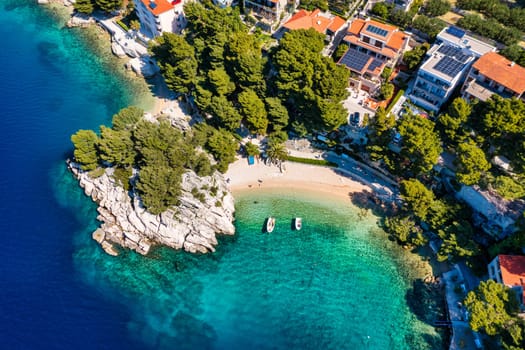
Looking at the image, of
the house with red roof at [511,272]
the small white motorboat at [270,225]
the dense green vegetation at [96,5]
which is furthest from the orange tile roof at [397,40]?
the dense green vegetation at [96,5]

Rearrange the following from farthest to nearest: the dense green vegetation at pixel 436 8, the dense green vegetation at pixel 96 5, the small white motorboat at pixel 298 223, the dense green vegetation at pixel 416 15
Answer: the dense green vegetation at pixel 96 5 → the dense green vegetation at pixel 436 8 → the dense green vegetation at pixel 416 15 → the small white motorboat at pixel 298 223

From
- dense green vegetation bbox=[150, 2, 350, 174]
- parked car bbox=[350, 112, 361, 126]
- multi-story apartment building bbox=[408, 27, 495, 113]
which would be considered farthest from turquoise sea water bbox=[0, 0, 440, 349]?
multi-story apartment building bbox=[408, 27, 495, 113]

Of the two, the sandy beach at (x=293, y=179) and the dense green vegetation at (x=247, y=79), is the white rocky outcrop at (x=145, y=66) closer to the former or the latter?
the dense green vegetation at (x=247, y=79)

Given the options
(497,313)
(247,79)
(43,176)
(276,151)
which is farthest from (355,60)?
(43,176)

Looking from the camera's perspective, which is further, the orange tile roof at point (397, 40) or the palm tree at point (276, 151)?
the orange tile roof at point (397, 40)

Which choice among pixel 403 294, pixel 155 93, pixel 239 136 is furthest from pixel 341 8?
pixel 403 294

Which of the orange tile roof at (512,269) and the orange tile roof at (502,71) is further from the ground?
the orange tile roof at (502,71)

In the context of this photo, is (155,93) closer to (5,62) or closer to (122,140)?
(122,140)
